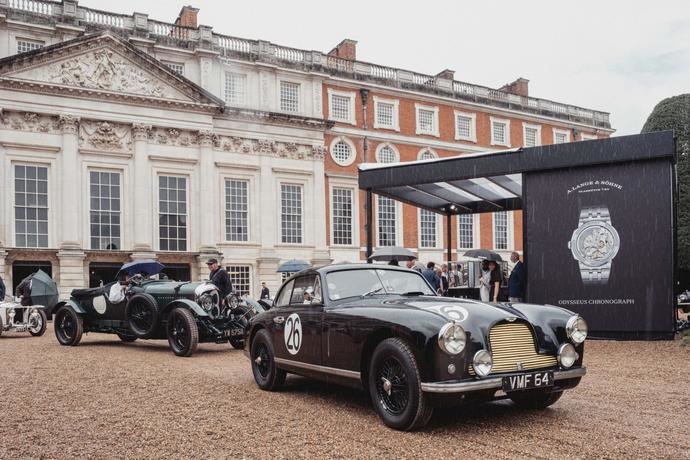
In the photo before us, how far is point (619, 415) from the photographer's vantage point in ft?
20.3

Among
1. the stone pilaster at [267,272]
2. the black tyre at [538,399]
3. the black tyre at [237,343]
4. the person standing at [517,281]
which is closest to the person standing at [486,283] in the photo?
the person standing at [517,281]

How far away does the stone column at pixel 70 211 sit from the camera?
2689 centimetres

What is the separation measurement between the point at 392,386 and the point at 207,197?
84.3ft

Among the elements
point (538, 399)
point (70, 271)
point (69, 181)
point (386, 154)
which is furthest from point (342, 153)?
point (538, 399)

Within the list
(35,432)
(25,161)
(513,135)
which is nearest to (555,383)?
(35,432)

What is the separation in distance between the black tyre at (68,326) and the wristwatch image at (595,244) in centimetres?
1037

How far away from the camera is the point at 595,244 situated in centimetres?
1300

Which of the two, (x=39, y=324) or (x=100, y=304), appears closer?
(x=100, y=304)

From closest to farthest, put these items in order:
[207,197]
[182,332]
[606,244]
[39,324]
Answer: [182,332], [606,244], [39,324], [207,197]

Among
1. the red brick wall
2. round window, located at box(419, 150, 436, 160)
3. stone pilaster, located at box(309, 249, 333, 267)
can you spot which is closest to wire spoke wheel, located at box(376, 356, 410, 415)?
stone pilaster, located at box(309, 249, 333, 267)

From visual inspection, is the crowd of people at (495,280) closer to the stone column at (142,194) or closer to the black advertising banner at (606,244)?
the black advertising banner at (606,244)

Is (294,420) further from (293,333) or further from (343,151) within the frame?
(343,151)

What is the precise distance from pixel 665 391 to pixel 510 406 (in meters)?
2.23

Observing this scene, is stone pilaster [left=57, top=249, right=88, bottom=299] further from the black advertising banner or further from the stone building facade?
the black advertising banner
